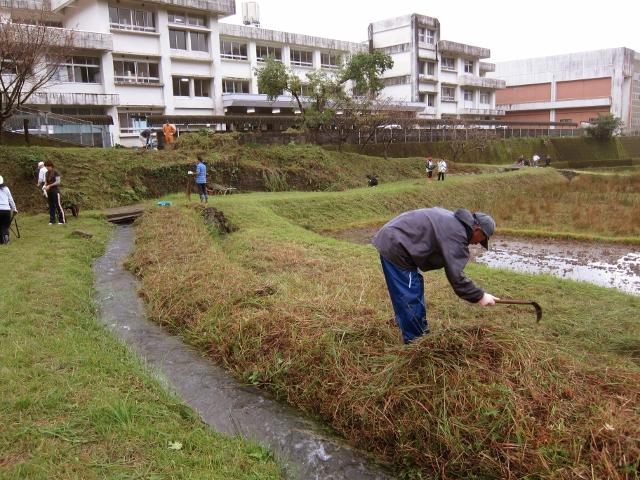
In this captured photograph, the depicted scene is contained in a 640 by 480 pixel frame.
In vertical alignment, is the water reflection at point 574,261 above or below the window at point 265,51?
below

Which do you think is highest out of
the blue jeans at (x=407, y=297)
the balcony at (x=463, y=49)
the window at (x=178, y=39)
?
the balcony at (x=463, y=49)

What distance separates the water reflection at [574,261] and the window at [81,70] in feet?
85.9

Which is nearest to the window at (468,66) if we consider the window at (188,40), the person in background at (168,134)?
the window at (188,40)

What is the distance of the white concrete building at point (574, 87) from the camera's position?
59.7 m

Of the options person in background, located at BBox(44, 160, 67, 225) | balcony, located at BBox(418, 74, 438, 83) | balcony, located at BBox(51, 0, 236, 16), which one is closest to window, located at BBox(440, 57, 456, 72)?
balcony, located at BBox(418, 74, 438, 83)

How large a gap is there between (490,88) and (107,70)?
43329 mm

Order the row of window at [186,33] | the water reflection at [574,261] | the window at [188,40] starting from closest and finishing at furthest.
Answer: the water reflection at [574,261]
the row of window at [186,33]
the window at [188,40]

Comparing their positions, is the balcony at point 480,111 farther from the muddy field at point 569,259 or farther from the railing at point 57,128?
the muddy field at point 569,259

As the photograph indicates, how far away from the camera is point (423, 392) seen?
4430mm

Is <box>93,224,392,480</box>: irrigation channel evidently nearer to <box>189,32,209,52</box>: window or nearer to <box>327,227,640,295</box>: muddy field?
→ <box>327,227,640,295</box>: muddy field

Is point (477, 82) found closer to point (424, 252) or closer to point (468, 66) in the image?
point (468, 66)

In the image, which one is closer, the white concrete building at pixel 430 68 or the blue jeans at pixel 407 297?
the blue jeans at pixel 407 297

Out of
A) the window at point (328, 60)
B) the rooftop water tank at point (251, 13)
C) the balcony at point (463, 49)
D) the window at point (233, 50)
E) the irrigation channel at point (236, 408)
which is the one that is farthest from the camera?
the balcony at point (463, 49)

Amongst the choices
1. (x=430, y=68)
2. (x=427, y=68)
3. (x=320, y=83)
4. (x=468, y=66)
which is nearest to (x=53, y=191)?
(x=320, y=83)
